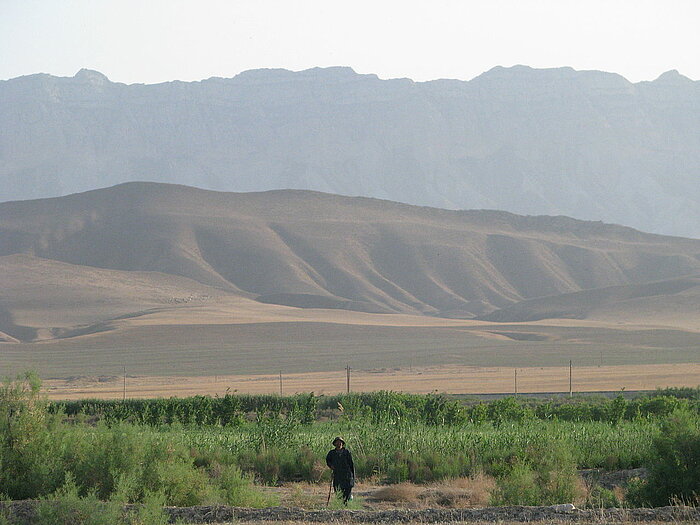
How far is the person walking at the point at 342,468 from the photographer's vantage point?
568 inches

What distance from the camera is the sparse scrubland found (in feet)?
46.0

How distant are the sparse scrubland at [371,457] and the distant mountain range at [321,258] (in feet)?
297

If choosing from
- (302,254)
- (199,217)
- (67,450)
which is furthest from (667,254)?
(67,450)

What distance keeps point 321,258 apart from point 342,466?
135 metres

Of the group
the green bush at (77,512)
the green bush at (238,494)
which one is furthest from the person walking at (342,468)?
the green bush at (77,512)

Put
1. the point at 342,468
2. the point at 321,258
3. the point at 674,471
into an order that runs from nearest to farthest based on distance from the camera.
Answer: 1. the point at 674,471
2. the point at 342,468
3. the point at 321,258

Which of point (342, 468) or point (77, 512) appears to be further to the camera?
point (342, 468)

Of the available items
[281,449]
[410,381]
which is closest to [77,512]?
[281,449]

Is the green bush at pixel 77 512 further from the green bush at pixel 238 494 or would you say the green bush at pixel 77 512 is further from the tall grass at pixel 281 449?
the green bush at pixel 238 494

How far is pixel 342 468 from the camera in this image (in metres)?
14.5

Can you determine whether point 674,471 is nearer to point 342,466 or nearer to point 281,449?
point 342,466

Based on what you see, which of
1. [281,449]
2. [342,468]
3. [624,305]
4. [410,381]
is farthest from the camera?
[624,305]

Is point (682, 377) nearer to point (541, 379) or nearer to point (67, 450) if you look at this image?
point (541, 379)

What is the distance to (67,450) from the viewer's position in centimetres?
1497
